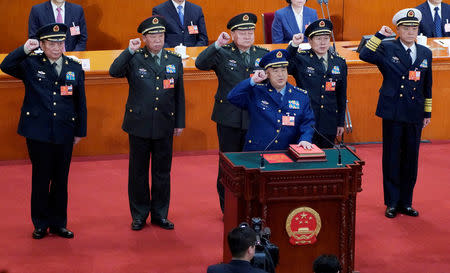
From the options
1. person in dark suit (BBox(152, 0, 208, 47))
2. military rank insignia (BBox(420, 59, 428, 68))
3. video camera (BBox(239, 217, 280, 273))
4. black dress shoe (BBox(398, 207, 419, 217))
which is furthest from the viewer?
person in dark suit (BBox(152, 0, 208, 47))

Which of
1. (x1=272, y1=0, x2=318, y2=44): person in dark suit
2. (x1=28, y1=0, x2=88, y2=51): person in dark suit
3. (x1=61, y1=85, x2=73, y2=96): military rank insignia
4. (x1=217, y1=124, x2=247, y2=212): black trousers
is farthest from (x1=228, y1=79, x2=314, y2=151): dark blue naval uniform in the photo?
(x1=28, y1=0, x2=88, y2=51): person in dark suit

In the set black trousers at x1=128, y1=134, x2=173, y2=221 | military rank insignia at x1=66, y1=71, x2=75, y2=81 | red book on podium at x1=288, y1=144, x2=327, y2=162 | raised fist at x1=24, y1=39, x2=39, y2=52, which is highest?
raised fist at x1=24, y1=39, x2=39, y2=52

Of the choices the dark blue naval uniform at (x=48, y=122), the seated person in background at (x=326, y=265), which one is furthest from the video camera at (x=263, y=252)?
the dark blue naval uniform at (x=48, y=122)

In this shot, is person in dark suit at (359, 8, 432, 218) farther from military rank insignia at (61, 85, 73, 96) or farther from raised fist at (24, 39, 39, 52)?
raised fist at (24, 39, 39, 52)

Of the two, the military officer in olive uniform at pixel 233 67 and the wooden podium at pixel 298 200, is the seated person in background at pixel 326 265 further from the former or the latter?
the military officer in olive uniform at pixel 233 67

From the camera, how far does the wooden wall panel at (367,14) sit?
36.2 feet

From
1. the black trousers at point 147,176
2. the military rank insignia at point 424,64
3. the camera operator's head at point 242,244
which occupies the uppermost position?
the military rank insignia at point 424,64

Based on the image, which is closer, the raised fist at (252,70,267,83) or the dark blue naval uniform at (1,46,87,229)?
the raised fist at (252,70,267,83)

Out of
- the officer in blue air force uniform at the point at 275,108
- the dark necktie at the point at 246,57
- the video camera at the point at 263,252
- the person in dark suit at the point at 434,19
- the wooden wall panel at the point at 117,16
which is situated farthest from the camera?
the wooden wall panel at the point at 117,16

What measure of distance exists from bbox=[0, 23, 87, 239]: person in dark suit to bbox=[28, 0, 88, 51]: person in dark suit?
3.55 metres

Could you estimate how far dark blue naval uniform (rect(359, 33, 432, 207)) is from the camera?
6059mm

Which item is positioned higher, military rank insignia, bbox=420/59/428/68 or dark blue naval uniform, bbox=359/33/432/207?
military rank insignia, bbox=420/59/428/68

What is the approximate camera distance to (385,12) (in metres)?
11.1

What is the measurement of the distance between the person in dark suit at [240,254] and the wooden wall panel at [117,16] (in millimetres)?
7137
